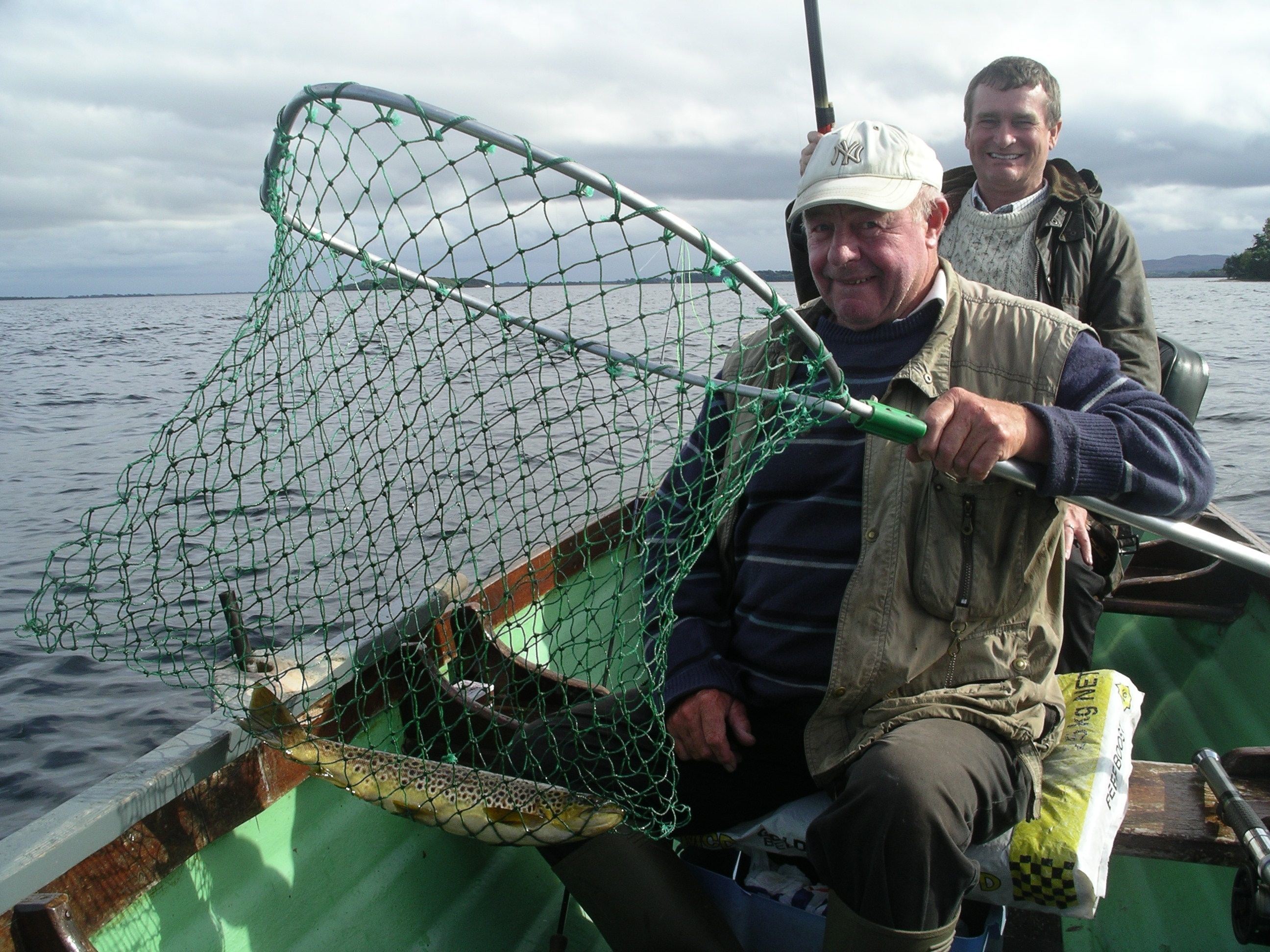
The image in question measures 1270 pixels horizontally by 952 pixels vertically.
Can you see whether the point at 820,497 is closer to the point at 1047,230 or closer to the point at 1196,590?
the point at 1047,230

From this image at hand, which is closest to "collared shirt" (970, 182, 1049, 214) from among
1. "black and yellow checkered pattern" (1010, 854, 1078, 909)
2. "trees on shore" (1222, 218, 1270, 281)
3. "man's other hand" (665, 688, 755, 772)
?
"man's other hand" (665, 688, 755, 772)

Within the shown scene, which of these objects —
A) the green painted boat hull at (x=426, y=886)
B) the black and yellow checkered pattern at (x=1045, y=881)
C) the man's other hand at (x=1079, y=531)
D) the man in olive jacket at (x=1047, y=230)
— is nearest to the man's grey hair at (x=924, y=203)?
the man's other hand at (x=1079, y=531)

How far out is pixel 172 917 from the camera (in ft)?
7.26

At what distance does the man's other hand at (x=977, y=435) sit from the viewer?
200cm

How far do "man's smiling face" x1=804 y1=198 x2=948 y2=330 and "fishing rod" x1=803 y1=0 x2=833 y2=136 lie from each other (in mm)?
2323

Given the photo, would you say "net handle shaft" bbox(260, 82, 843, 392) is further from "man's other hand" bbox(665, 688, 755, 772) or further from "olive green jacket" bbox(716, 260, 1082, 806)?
"man's other hand" bbox(665, 688, 755, 772)

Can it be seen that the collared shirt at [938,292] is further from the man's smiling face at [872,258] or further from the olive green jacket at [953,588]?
the olive green jacket at [953,588]

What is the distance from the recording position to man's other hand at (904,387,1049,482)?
200 cm

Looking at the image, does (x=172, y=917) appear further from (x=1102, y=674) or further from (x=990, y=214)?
(x=990, y=214)

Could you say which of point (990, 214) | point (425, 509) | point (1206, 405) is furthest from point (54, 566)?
point (1206, 405)

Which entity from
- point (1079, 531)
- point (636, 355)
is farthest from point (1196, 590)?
point (636, 355)

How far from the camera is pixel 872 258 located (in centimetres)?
239

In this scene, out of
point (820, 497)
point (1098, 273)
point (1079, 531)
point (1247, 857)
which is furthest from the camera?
point (1098, 273)

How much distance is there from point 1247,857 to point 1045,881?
0.53 metres
